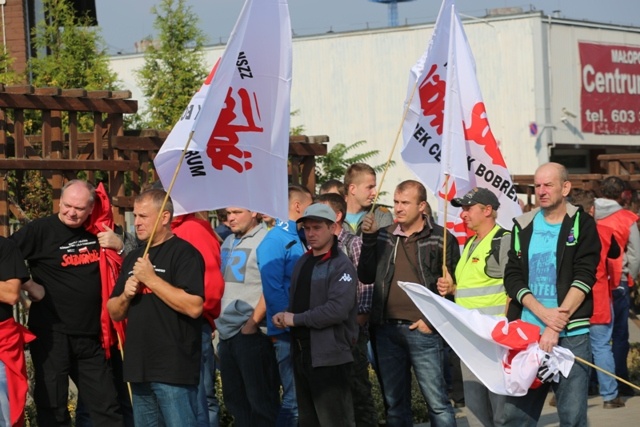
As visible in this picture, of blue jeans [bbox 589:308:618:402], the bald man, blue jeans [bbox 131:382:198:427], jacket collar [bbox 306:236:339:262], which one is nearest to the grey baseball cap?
jacket collar [bbox 306:236:339:262]

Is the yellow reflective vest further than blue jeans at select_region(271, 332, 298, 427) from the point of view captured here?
No

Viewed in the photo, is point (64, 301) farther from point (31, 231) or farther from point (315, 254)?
point (315, 254)

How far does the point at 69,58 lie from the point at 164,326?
503 inches

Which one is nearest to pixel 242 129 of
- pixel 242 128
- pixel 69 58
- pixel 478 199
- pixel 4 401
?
pixel 242 128

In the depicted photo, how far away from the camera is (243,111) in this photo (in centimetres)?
793

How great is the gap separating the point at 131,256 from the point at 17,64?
55.7ft

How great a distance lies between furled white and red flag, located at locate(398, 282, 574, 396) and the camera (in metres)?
7.35

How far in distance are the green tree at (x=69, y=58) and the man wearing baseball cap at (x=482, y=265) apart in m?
11.6

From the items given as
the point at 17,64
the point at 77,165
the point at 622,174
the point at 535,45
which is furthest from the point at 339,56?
the point at 77,165

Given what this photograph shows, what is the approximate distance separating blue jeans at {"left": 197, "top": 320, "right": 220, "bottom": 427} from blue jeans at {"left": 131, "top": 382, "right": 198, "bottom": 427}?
2.95ft

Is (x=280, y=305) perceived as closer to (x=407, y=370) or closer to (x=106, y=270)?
(x=407, y=370)

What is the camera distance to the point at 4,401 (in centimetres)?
763

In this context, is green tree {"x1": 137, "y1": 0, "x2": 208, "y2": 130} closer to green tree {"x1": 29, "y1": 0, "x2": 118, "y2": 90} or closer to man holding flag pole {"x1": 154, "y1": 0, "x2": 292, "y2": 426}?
green tree {"x1": 29, "y1": 0, "x2": 118, "y2": 90}

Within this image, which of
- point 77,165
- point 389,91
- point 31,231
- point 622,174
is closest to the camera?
point 31,231
